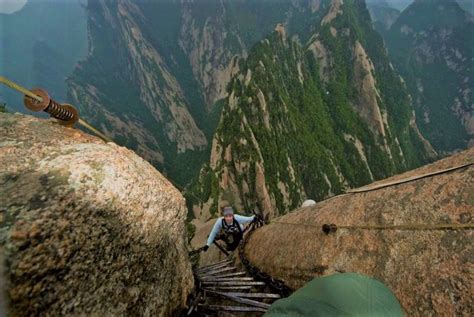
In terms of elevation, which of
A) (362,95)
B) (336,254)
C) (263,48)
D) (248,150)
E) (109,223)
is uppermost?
(263,48)

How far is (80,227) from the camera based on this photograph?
12.9 ft

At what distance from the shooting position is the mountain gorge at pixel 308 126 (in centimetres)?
8212

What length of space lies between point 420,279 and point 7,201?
18.7 feet

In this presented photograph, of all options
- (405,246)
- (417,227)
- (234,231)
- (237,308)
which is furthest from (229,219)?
(417,227)

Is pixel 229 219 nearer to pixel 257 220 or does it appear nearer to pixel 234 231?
pixel 234 231

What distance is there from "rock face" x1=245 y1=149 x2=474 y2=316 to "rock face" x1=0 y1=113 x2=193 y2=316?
123 inches

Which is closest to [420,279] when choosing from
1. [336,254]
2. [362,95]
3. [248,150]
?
[336,254]

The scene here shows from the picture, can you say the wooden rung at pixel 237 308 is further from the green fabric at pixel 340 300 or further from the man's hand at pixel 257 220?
the man's hand at pixel 257 220

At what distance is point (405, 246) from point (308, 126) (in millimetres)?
122450

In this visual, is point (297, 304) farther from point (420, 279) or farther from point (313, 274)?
point (313, 274)

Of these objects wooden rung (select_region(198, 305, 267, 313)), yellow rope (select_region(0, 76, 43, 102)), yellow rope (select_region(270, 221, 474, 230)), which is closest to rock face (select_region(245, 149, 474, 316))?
yellow rope (select_region(270, 221, 474, 230))

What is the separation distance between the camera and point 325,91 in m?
156

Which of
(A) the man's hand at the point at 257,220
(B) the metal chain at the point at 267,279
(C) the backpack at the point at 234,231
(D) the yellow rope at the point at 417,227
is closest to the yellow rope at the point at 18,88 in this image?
(B) the metal chain at the point at 267,279

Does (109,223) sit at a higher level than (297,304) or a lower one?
higher
